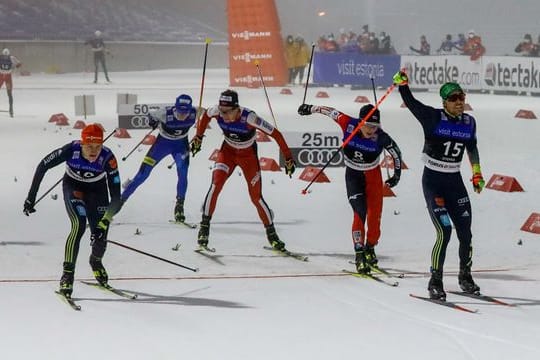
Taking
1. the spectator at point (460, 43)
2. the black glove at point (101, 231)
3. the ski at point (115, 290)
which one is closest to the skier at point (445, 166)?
the ski at point (115, 290)

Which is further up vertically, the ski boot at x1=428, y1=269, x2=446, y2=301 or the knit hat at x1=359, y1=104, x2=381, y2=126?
the knit hat at x1=359, y1=104, x2=381, y2=126

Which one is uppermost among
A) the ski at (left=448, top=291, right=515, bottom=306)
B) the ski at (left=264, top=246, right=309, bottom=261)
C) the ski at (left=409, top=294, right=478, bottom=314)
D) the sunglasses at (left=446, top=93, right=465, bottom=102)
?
the sunglasses at (left=446, top=93, right=465, bottom=102)

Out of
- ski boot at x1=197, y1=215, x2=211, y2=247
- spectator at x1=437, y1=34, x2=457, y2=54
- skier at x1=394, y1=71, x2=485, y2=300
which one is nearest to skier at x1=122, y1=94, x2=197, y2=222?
ski boot at x1=197, y1=215, x2=211, y2=247

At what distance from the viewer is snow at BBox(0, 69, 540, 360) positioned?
8219 millimetres

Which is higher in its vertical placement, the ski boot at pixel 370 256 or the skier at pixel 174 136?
the skier at pixel 174 136

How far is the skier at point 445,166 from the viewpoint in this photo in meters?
9.80

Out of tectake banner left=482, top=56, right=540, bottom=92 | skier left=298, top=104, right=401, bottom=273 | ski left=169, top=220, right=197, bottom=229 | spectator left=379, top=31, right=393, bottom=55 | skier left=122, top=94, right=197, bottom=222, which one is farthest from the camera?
spectator left=379, top=31, right=393, bottom=55

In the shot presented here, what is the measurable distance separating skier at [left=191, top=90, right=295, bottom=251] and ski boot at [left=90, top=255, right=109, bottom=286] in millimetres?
2319

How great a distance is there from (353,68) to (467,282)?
96.4 feet

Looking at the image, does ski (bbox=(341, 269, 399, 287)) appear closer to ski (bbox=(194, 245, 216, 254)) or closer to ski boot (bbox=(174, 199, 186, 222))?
ski (bbox=(194, 245, 216, 254))

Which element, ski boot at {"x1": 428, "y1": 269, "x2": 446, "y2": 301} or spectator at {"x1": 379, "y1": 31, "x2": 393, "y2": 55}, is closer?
ski boot at {"x1": 428, "y1": 269, "x2": 446, "y2": 301}

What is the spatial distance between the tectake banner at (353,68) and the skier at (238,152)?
23998mm

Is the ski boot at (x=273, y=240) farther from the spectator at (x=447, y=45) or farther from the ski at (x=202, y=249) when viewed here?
the spectator at (x=447, y=45)

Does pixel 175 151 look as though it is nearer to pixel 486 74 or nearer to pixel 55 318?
pixel 55 318
